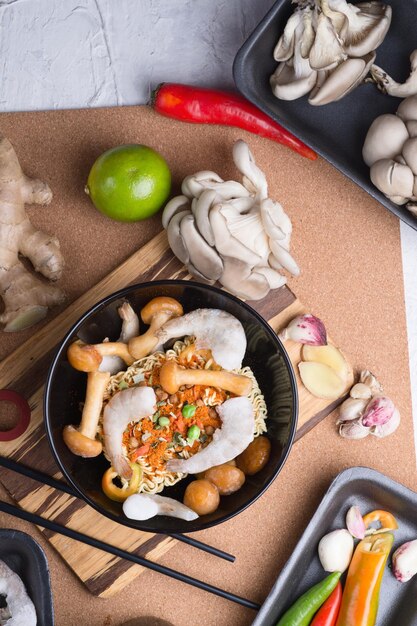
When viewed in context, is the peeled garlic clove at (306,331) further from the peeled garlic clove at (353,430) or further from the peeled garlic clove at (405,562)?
the peeled garlic clove at (405,562)

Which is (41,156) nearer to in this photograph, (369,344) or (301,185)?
(301,185)

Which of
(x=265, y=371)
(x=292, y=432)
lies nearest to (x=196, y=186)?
(x=265, y=371)

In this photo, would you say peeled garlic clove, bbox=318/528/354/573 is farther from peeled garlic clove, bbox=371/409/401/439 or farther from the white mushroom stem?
the white mushroom stem

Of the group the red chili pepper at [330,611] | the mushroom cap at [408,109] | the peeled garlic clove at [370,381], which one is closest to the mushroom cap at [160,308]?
the peeled garlic clove at [370,381]

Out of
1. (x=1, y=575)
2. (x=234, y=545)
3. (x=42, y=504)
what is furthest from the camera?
(x=234, y=545)

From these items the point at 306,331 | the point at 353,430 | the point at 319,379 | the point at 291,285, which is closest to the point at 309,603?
the point at 353,430

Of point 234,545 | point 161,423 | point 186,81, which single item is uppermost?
point 186,81
